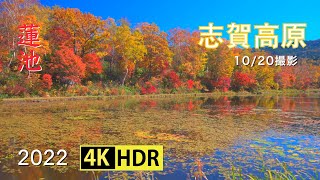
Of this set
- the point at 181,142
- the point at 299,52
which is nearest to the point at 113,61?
the point at 181,142

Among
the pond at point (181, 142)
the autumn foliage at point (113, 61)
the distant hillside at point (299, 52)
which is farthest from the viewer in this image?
the distant hillside at point (299, 52)

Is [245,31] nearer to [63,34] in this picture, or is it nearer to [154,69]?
[63,34]

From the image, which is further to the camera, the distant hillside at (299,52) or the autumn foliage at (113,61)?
the distant hillside at (299,52)

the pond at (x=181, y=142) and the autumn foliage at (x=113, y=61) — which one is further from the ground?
the autumn foliage at (x=113, y=61)

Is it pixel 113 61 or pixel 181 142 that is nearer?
pixel 181 142

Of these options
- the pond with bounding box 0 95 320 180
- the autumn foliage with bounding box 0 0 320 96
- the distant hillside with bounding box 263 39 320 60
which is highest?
the distant hillside with bounding box 263 39 320 60

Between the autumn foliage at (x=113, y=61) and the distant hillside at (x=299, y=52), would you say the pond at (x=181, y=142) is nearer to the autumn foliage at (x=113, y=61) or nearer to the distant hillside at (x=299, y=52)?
the autumn foliage at (x=113, y=61)

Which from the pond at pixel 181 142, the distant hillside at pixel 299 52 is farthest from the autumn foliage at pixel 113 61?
the distant hillside at pixel 299 52

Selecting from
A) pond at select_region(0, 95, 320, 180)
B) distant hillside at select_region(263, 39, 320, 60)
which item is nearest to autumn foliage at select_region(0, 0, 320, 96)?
pond at select_region(0, 95, 320, 180)

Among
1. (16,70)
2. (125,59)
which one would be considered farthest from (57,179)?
(125,59)

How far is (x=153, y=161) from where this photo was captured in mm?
3398

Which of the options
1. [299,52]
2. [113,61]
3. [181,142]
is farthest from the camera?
[299,52]

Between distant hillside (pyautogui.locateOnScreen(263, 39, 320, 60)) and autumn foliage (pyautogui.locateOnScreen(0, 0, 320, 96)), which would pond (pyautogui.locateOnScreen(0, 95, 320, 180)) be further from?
distant hillside (pyautogui.locateOnScreen(263, 39, 320, 60))

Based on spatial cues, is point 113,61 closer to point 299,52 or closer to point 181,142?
point 181,142
